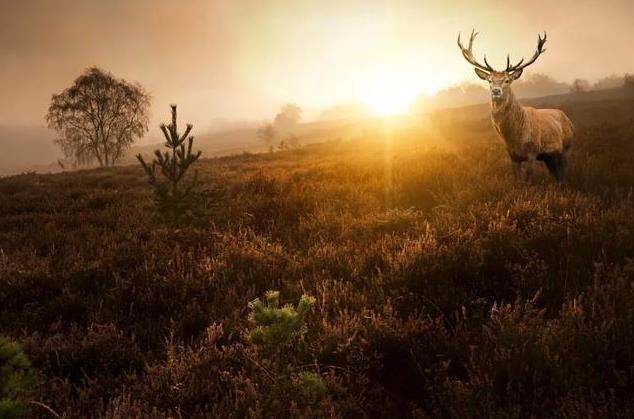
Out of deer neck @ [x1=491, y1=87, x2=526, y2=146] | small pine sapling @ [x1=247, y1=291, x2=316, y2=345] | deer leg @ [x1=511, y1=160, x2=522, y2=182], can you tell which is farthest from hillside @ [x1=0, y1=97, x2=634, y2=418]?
deer neck @ [x1=491, y1=87, x2=526, y2=146]

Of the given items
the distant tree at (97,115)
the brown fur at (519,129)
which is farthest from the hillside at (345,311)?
the distant tree at (97,115)

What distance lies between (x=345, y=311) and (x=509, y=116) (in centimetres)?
611

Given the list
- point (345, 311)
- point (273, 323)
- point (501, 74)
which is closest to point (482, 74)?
point (501, 74)

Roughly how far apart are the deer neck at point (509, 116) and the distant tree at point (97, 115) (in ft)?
180

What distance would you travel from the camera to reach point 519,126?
816cm

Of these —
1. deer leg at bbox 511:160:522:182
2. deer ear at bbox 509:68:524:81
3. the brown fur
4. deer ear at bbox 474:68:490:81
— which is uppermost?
deer ear at bbox 474:68:490:81

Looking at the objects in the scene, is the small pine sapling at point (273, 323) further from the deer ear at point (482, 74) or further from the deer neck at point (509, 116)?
the deer ear at point (482, 74)

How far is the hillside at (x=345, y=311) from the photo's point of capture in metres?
2.68

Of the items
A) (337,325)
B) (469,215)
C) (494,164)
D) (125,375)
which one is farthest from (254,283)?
(494,164)

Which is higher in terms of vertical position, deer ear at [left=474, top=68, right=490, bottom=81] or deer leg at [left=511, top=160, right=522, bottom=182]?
deer ear at [left=474, top=68, right=490, bottom=81]

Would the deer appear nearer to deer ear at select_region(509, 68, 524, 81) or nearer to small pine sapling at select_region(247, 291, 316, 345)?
deer ear at select_region(509, 68, 524, 81)

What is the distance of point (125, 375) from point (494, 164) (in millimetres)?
9793

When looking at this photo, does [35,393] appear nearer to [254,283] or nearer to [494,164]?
[254,283]

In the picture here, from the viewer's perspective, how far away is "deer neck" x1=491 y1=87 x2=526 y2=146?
805 cm
